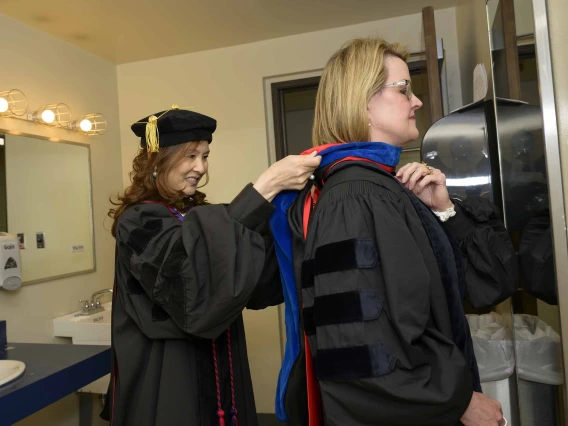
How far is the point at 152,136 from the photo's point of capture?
1.74 m

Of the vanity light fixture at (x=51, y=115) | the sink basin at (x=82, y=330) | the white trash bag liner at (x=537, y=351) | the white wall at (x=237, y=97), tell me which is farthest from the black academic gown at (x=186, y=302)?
the white wall at (x=237, y=97)

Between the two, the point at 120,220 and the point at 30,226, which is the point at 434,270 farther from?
the point at 30,226

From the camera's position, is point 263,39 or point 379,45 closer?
point 379,45

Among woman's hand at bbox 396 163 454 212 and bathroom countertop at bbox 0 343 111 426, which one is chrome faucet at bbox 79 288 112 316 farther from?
woman's hand at bbox 396 163 454 212

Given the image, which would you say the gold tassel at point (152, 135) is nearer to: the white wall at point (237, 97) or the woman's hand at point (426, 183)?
the woman's hand at point (426, 183)

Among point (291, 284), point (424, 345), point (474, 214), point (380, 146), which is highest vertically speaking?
point (380, 146)

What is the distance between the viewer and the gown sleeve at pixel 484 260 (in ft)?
4.58

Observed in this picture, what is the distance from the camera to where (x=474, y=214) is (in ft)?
4.89

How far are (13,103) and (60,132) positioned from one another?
1.46 feet

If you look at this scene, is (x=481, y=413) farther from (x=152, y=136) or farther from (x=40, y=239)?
(x=40, y=239)

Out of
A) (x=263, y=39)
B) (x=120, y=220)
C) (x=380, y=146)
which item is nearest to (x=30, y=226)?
(x=120, y=220)

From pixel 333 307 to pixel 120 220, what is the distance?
955 millimetres

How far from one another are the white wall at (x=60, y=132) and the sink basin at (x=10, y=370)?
0.80m

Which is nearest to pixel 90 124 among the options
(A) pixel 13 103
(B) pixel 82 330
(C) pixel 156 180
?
(A) pixel 13 103
